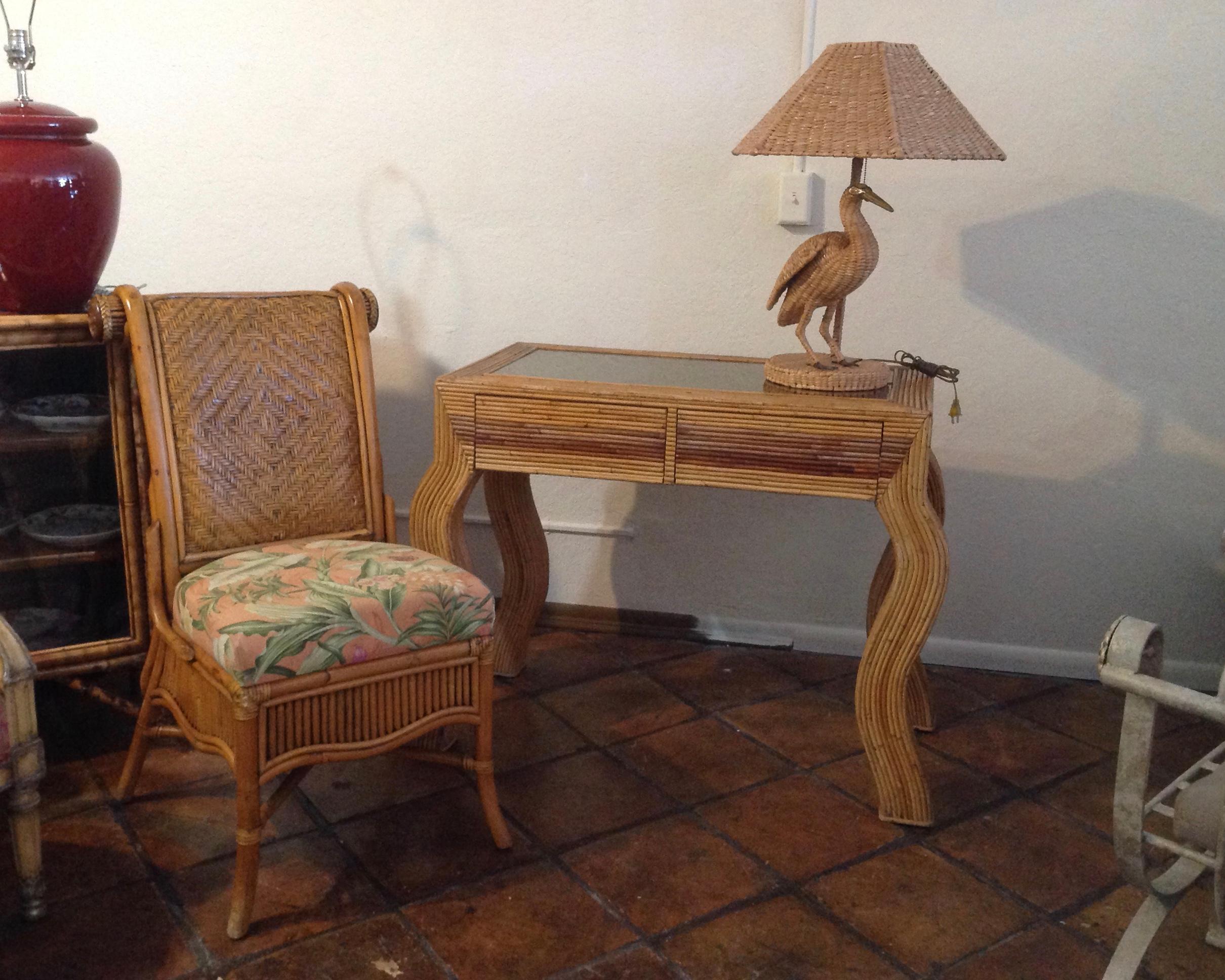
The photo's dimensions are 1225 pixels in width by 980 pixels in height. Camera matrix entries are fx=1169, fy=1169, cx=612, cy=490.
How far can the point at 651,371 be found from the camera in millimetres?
2398

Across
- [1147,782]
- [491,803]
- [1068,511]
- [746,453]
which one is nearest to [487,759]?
[491,803]

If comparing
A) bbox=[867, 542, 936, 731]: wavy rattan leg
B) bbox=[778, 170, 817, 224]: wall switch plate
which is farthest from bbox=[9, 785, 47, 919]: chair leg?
bbox=[778, 170, 817, 224]: wall switch plate

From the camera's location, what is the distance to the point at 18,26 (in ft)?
9.19

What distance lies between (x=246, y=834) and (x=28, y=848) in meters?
0.35

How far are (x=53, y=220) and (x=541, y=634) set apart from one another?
4.88ft

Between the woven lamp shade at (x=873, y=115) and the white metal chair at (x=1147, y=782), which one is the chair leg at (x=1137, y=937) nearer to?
the white metal chair at (x=1147, y=782)

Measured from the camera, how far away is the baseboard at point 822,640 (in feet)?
9.32

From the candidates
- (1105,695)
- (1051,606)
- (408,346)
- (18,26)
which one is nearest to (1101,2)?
(1051,606)

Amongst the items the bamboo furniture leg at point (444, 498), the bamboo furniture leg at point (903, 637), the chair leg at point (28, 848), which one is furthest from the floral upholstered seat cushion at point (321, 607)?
the bamboo furniture leg at point (903, 637)

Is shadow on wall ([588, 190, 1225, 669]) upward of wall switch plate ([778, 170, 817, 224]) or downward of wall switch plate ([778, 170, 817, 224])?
downward

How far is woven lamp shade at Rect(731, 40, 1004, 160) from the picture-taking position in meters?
2.00

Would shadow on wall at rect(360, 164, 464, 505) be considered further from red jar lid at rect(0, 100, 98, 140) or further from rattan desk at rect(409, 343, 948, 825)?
red jar lid at rect(0, 100, 98, 140)

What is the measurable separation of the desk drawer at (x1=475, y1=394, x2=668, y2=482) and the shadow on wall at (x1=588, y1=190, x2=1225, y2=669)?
0.78 m

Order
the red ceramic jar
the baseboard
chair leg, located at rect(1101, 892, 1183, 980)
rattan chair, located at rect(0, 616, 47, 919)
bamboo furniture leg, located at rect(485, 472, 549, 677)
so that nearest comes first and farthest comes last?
chair leg, located at rect(1101, 892, 1183, 980), rattan chair, located at rect(0, 616, 47, 919), the red ceramic jar, bamboo furniture leg, located at rect(485, 472, 549, 677), the baseboard
